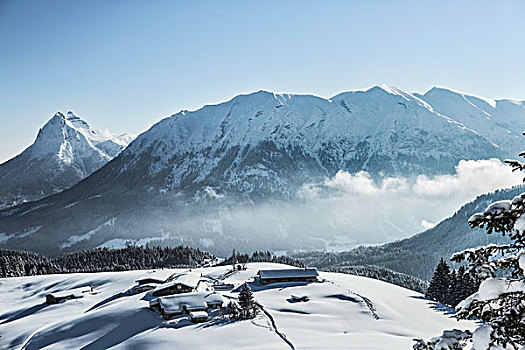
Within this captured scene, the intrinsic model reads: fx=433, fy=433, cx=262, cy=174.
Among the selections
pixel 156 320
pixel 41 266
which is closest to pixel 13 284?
pixel 41 266

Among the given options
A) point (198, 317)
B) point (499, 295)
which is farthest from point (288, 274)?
point (499, 295)

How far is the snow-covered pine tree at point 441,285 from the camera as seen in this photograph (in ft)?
268

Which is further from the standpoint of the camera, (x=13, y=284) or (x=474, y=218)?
(x=13, y=284)

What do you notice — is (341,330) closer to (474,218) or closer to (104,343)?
(104,343)

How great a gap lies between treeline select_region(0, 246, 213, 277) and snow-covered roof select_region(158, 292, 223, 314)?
88.0 metres

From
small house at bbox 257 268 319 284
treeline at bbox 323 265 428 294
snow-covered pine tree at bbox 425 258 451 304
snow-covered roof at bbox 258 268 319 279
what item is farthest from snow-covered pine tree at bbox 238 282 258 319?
treeline at bbox 323 265 428 294

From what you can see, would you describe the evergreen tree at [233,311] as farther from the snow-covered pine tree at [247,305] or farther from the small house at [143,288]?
the small house at [143,288]

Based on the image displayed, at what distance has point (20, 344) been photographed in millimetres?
56312

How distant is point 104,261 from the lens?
158 metres

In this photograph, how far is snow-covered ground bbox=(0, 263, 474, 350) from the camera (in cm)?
4830

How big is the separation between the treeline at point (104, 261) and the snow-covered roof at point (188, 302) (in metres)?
88.0

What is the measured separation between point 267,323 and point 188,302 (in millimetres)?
12887

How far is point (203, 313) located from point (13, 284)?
82.4 metres

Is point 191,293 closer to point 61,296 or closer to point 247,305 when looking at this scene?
point 247,305
